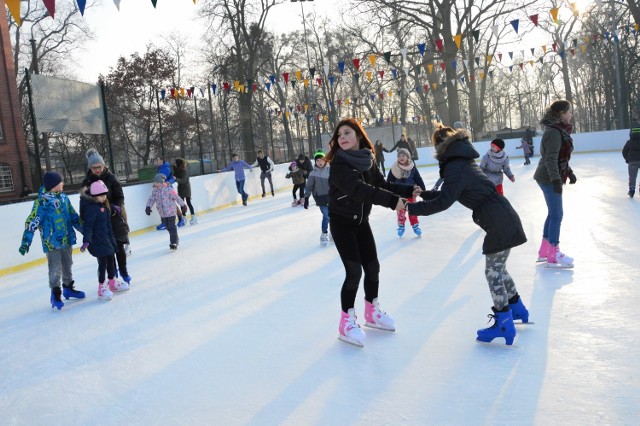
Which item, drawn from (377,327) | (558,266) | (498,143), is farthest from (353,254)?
(498,143)

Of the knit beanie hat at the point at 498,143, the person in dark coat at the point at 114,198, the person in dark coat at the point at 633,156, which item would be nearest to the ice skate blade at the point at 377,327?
the person in dark coat at the point at 114,198

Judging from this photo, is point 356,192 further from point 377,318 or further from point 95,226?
point 95,226

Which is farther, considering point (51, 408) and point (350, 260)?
point (350, 260)

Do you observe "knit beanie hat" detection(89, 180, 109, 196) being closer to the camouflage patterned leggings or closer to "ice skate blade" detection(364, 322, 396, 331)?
"ice skate blade" detection(364, 322, 396, 331)

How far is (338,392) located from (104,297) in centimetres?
327

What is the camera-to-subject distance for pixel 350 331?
11.5ft

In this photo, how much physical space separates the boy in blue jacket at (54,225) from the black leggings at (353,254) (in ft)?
9.15

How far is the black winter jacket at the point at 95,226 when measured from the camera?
513cm

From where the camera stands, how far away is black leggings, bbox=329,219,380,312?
3.47 meters

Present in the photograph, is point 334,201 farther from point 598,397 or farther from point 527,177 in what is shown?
point 527,177

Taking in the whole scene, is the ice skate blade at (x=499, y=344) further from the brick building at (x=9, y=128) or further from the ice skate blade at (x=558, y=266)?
the brick building at (x=9, y=128)

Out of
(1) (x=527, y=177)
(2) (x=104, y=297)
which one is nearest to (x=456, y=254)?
(2) (x=104, y=297)

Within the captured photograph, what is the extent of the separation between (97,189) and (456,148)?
134 inches

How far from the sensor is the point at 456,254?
6.04 metres
